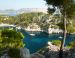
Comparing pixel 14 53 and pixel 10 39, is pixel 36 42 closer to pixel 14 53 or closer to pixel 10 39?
pixel 10 39

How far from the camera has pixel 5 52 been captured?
387 inches

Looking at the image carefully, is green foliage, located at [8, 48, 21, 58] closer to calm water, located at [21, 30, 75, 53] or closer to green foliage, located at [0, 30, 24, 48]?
green foliage, located at [0, 30, 24, 48]

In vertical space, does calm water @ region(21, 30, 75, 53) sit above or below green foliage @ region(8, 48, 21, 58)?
below

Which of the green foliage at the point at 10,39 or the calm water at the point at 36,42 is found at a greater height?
the green foliage at the point at 10,39

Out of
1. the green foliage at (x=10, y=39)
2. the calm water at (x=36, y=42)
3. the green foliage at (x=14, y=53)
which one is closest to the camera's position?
the green foliage at (x=14, y=53)

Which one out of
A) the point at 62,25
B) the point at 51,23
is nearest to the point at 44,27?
the point at 51,23

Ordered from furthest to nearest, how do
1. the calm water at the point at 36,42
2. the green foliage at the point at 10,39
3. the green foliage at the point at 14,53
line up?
the calm water at the point at 36,42, the green foliage at the point at 10,39, the green foliage at the point at 14,53

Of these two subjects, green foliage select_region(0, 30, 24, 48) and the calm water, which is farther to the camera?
the calm water

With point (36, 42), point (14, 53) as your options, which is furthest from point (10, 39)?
point (36, 42)

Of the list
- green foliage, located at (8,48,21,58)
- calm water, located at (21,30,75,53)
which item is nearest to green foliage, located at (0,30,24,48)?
green foliage, located at (8,48,21,58)

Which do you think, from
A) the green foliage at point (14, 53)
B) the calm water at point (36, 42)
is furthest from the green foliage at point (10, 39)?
the calm water at point (36, 42)

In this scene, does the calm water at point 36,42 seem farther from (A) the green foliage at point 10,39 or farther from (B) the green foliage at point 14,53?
(B) the green foliage at point 14,53

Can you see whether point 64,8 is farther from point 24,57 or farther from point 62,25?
point 24,57

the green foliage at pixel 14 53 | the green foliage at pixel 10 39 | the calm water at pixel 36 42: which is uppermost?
the green foliage at pixel 14 53
